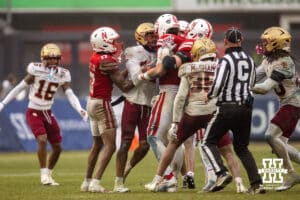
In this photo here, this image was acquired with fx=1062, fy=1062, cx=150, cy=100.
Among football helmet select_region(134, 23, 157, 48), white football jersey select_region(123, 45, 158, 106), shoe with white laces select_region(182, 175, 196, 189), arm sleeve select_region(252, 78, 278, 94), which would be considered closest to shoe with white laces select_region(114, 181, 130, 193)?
shoe with white laces select_region(182, 175, 196, 189)

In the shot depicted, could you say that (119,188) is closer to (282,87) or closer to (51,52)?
(282,87)

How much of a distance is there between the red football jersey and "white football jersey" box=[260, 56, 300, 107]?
2.09 m

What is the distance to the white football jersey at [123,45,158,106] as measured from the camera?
1451cm

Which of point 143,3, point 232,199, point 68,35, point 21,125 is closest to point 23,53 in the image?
point 68,35

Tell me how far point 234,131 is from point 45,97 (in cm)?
438

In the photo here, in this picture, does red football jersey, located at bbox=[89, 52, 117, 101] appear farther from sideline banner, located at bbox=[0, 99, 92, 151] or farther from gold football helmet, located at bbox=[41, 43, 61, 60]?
sideline banner, located at bbox=[0, 99, 92, 151]

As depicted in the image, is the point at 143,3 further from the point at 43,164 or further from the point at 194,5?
the point at 43,164

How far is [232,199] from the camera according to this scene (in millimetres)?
12852

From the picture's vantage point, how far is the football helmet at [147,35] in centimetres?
1459

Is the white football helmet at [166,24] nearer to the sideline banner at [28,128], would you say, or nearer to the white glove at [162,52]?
the white glove at [162,52]

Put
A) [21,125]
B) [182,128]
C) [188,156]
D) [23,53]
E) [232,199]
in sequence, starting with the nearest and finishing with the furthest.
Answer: [232,199]
[182,128]
[188,156]
[21,125]
[23,53]

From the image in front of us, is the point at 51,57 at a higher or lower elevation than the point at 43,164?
higher

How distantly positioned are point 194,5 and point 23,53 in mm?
8882

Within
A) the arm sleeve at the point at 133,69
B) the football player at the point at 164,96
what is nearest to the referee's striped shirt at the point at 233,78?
the football player at the point at 164,96
